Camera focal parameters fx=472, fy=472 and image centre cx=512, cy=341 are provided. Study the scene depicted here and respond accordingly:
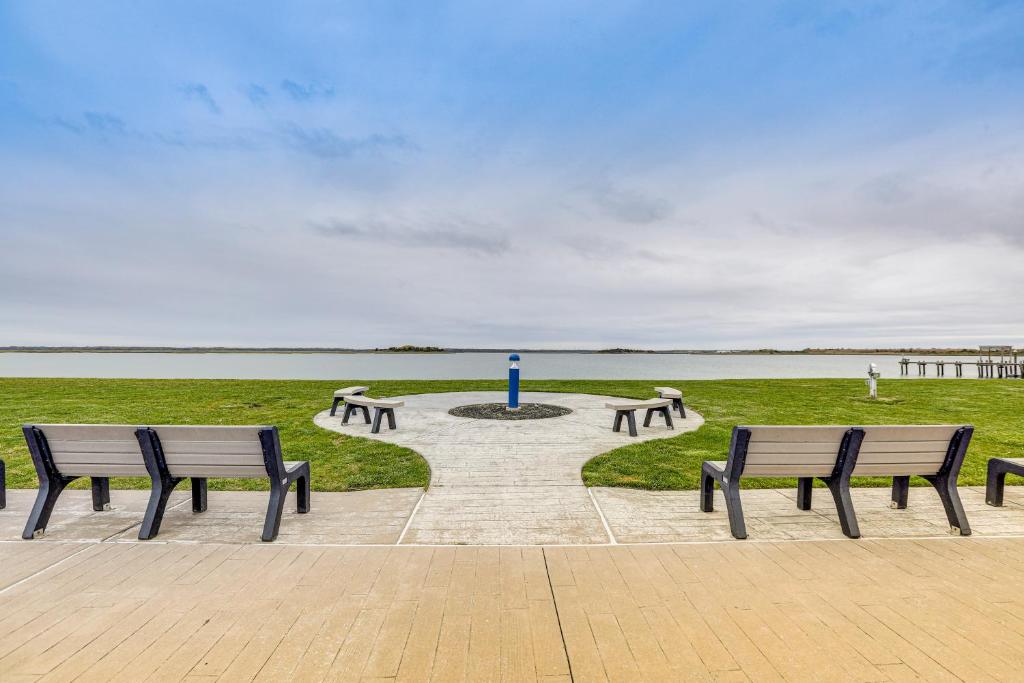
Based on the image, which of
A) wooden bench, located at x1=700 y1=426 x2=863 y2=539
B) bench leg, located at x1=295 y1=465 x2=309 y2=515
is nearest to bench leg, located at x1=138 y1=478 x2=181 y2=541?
bench leg, located at x1=295 y1=465 x2=309 y2=515

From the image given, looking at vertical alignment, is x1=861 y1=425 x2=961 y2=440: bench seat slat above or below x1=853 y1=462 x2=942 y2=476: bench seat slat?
above

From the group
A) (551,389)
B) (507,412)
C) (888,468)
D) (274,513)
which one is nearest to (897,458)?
(888,468)

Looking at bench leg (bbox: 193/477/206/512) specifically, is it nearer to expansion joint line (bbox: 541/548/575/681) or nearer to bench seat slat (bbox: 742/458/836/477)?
expansion joint line (bbox: 541/548/575/681)

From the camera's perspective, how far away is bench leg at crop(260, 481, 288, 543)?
4.00 m

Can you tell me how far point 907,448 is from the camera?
4242 millimetres

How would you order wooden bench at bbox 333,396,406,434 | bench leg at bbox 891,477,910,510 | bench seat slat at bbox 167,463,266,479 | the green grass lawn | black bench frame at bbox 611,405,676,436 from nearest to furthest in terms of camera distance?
bench seat slat at bbox 167,463,266,479 → bench leg at bbox 891,477,910,510 → the green grass lawn → black bench frame at bbox 611,405,676,436 → wooden bench at bbox 333,396,406,434

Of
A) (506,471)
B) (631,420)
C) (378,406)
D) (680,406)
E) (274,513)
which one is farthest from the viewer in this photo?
(680,406)

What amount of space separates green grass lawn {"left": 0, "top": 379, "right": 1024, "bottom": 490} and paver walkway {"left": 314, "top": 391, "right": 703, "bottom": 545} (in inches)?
15.1

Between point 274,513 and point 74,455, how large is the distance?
188 centimetres

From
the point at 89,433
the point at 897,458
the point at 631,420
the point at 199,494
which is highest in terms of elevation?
the point at 89,433

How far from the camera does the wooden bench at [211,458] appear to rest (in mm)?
4035

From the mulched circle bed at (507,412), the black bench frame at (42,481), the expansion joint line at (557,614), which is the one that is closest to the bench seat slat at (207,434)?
the black bench frame at (42,481)

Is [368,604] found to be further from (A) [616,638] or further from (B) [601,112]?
(B) [601,112]

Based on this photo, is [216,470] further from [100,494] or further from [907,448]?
[907,448]
